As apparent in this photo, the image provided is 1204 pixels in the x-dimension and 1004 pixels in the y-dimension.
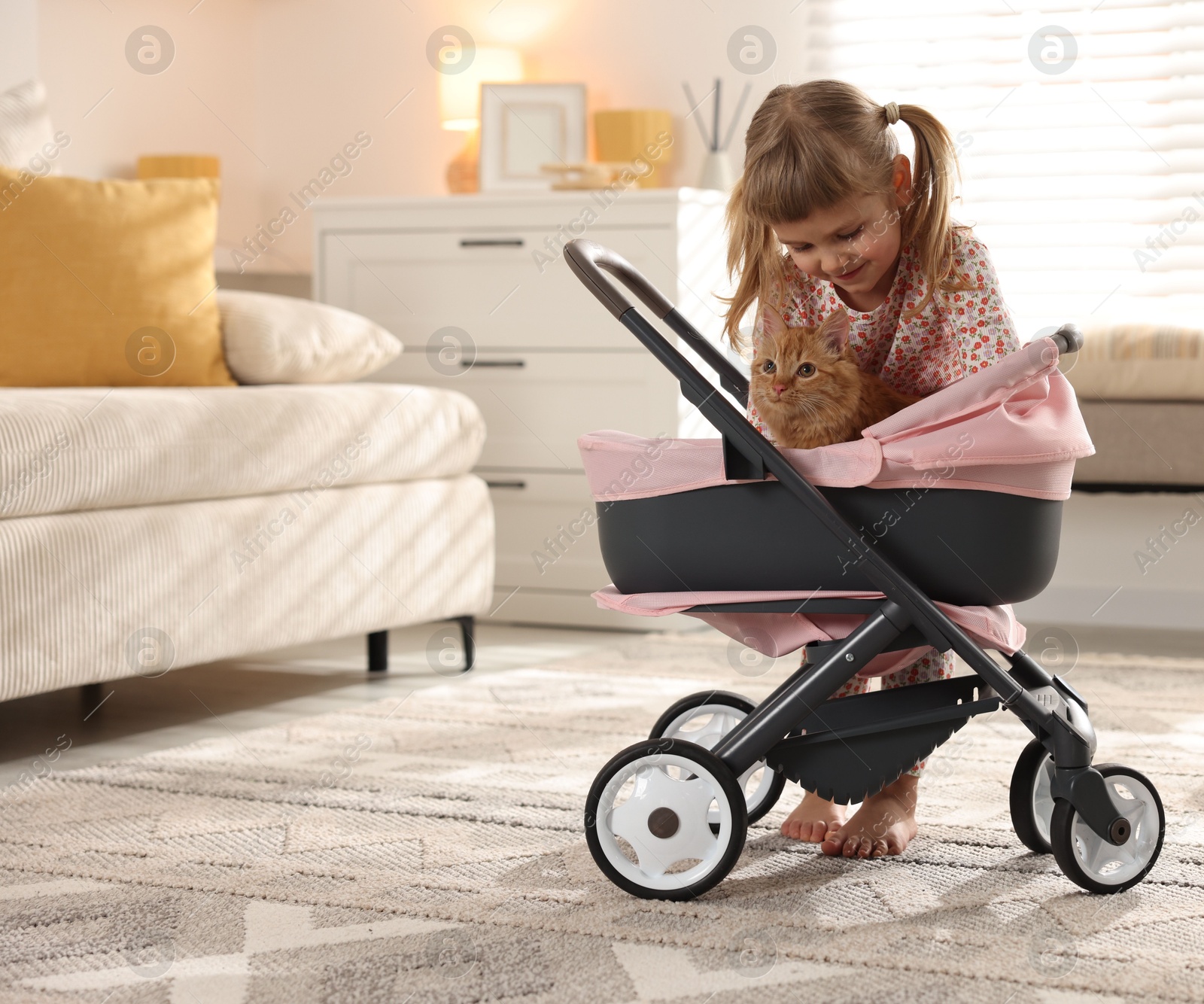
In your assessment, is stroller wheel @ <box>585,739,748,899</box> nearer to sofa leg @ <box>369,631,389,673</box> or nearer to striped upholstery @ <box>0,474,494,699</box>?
striped upholstery @ <box>0,474,494,699</box>

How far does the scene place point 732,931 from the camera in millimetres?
1071

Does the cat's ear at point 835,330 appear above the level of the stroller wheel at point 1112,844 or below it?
above

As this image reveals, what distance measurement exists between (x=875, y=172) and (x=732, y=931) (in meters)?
0.68

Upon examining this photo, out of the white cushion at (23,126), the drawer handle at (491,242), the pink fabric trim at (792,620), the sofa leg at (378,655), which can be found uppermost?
the white cushion at (23,126)

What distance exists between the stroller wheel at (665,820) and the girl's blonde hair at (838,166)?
1.60 feet

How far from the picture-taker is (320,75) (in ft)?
11.7

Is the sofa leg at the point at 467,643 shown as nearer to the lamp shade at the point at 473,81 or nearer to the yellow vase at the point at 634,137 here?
the yellow vase at the point at 634,137

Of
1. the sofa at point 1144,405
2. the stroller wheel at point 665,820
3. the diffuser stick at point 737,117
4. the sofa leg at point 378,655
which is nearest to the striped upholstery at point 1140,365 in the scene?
the sofa at point 1144,405

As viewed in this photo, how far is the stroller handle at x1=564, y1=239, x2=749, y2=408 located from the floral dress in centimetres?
7

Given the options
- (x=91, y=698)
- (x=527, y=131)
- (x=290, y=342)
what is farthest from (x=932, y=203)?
(x=527, y=131)

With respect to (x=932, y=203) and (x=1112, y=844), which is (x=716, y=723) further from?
(x=932, y=203)

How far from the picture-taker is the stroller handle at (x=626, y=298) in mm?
1140

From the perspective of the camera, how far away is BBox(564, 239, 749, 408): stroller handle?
1140mm

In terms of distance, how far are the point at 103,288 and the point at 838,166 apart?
1.36 metres
